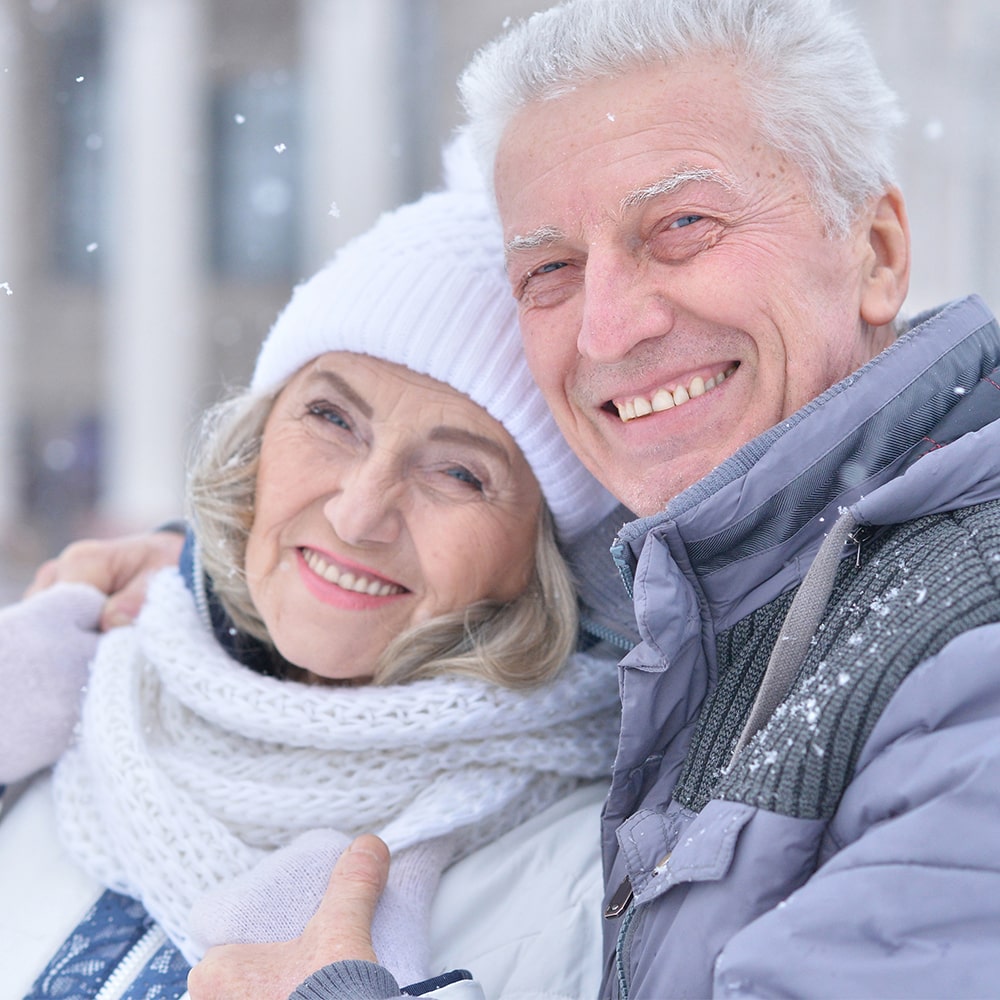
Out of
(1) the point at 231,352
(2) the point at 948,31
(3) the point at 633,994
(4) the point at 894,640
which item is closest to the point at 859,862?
(4) the point at 894,640

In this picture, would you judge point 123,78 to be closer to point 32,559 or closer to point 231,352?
point 231,352

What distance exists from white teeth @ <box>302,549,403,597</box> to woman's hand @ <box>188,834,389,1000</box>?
62cm

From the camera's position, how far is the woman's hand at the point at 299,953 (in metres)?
1.74

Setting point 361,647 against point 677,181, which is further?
point 361,647

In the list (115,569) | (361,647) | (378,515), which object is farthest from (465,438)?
(115,569)

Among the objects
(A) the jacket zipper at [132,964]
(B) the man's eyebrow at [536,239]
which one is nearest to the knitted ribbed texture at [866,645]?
(B) the man's eyebrow at [536,239]

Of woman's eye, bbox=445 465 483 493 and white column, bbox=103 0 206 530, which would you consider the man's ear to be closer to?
woman's eye, bbox=445 465 483 493

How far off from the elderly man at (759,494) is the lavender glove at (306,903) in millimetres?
75

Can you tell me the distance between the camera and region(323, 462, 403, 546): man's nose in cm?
227

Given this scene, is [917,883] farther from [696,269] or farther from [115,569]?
[115,569]

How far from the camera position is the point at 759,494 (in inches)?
63.3

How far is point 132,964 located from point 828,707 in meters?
1.47

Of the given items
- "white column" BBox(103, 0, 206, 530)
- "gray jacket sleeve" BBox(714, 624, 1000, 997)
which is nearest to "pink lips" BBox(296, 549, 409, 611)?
"gray jacket sleeve" BBox(714, 624, 1000, 997)

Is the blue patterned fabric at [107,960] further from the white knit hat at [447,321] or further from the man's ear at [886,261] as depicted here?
the man's ear at [886,261]
